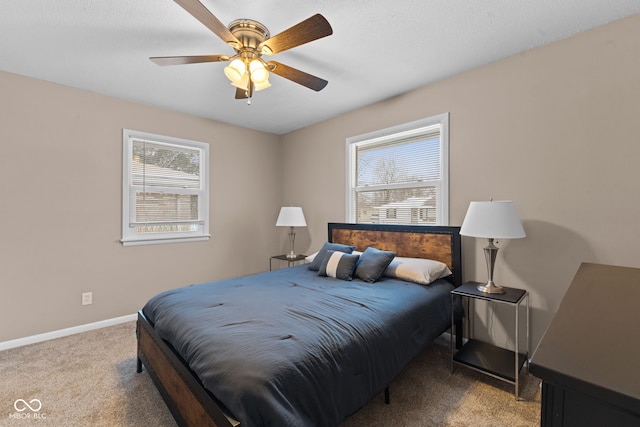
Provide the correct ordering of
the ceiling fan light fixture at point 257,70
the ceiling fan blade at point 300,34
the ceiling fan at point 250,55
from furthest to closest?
the ceiling fan light fixture at point 257,70
the ceiling fan at point 250,55
the ceiling fan blade at point 300,34

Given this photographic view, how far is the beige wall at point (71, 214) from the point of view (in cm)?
265

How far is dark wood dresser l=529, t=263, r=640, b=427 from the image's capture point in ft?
1.73

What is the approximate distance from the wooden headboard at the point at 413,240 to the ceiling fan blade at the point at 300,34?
6.62 ft

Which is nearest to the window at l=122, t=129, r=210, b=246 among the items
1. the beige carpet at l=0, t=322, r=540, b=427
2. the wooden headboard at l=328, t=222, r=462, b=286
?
the beige carpet at l=0, t=322, r=540, b=427

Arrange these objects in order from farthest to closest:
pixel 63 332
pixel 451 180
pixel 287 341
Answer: pixel 63 332 < pixel 451 180 < pixel 287 341

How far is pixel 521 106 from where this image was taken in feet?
7.72

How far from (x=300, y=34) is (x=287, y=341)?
5.51ft

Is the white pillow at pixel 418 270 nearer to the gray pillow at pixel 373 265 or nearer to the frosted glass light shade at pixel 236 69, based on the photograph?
the gray pillow at pixel 373 265

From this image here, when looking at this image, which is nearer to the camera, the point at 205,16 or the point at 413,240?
the point at 205,16

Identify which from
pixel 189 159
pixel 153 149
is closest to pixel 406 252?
pixel 189 159

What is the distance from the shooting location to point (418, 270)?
252 centimetres

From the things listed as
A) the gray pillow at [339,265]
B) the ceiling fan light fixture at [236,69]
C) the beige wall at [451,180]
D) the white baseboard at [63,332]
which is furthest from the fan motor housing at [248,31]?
the white baseboard at [63,332]

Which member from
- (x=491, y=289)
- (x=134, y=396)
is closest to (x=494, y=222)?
(x=491, y=289)

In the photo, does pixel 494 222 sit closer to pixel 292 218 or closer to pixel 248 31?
pixel 248 31
